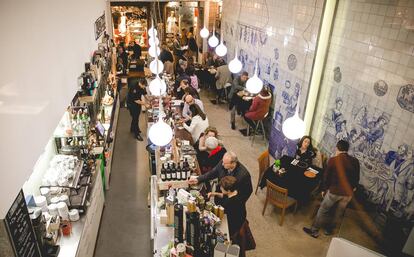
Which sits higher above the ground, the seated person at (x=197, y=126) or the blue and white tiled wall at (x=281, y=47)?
the blue and white tiled wall at (x=281, y=47)

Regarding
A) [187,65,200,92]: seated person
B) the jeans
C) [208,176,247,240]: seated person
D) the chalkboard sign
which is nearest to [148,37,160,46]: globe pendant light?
[187,65,200,92]: seated person

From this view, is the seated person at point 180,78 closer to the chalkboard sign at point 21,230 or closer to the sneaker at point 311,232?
the sneaker at point 311,232

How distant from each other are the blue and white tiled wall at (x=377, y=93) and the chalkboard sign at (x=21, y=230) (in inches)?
→ 203

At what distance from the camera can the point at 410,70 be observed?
4.67 m

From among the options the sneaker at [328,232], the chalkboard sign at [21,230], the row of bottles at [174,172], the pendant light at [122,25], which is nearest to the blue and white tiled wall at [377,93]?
the sneaker at [328,232]

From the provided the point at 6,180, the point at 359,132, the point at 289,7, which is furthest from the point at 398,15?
the point at 6,180

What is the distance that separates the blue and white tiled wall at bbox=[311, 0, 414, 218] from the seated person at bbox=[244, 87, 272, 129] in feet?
6.45

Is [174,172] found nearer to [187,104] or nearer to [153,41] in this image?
[153,41]

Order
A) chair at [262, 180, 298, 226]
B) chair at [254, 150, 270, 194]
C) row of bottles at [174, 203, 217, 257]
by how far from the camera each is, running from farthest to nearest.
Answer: chair at [254, 150, 270, 194] < chair at [262, 180, 298, 226] < row of bottles at [174, 203, 217, 257]

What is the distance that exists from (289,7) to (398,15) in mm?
2622

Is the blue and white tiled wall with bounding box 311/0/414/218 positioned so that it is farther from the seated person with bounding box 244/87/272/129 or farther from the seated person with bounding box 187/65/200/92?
the seated person with bounding box 187/65/200/92

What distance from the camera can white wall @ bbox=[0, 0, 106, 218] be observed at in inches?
105

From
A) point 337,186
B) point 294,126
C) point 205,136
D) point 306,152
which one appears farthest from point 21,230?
point 306,152

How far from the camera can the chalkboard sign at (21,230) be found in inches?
111
